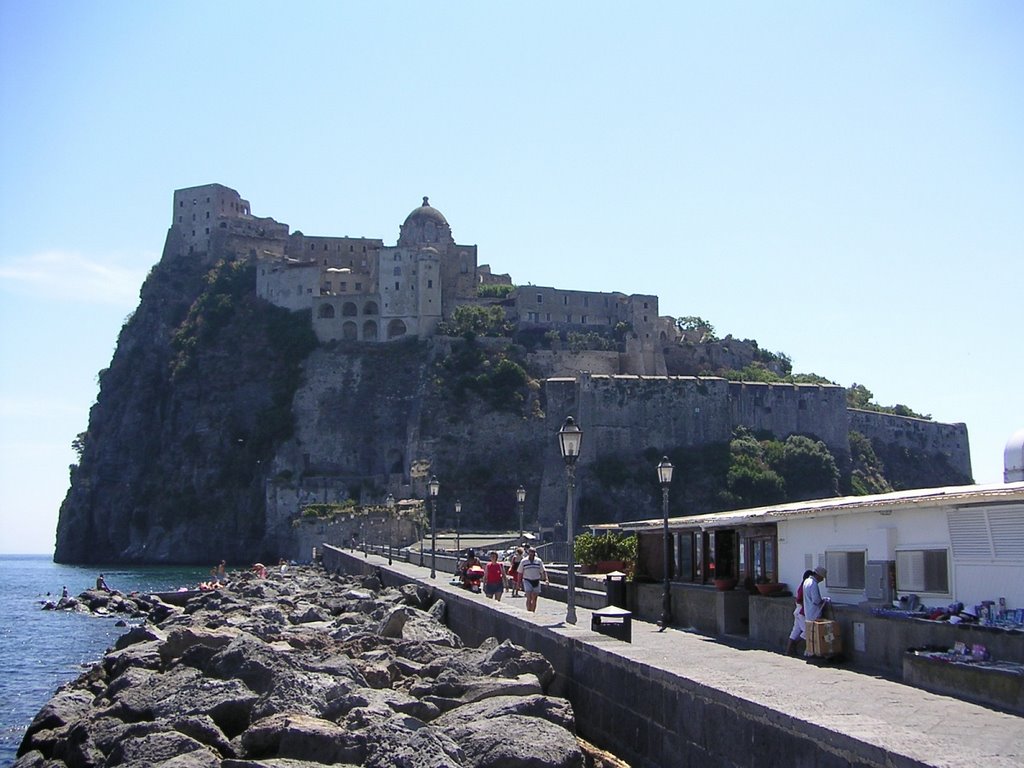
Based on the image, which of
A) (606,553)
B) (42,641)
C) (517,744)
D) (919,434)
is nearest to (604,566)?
(606,553)

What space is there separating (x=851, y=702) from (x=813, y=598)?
3.97m

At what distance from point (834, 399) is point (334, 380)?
113ft

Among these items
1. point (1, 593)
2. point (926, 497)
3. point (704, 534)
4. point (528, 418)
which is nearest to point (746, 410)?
point (528, 418)

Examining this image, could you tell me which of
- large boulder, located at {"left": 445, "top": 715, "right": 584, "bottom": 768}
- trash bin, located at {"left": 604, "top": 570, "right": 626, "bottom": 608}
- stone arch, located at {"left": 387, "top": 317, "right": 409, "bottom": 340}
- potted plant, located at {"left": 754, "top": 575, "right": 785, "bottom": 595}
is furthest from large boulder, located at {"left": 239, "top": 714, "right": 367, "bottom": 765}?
stone arch, located at {"left": 387, "top": 317, "right": 409, "bottom": 340}

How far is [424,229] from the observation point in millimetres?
97500

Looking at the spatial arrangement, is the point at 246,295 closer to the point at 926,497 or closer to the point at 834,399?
the point at 834,399

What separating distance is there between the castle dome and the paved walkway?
8204 cm

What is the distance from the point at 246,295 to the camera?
95188mm

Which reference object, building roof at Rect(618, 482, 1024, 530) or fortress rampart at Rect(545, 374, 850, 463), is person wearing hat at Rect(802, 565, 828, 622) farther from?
fortress rampart at Rect(545, 374, 850, 463)

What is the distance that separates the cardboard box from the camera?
14305mm

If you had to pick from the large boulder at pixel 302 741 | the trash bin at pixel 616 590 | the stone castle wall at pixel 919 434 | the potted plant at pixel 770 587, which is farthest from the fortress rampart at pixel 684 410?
the large boulder at pixel 302 741

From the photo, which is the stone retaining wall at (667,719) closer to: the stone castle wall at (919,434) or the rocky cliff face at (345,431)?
Answer: the rocky cliff face at (345,431)

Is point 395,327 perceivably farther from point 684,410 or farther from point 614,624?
point 614,624

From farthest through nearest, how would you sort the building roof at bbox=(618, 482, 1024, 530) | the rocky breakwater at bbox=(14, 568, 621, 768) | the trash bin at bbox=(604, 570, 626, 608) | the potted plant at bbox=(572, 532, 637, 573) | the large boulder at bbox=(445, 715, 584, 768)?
the potted plant at bbox=(572, 532, 637, 573)
the trash bin at bbox=(604, 570, 626, 608)
the building roof at bbox=(618, 482, 1024, 530)
the rocky breakwater at bbox=(14, 568, 621, 768)
the large boulder at bbox=(445, 715, 584, 768)
